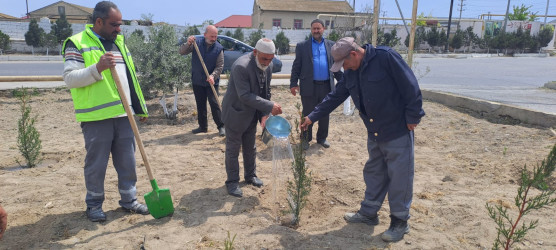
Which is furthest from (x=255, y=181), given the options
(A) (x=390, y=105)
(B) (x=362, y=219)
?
(A) (x=390, y=105)

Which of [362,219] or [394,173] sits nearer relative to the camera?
[394,173]

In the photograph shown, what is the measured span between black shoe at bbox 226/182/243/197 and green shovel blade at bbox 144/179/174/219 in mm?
699

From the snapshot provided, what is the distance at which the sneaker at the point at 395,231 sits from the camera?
316 centimetres

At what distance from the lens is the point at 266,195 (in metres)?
4.14

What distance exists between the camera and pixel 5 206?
3.73 meters

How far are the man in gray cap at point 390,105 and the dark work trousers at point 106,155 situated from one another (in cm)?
185

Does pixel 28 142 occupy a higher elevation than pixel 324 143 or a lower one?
higher

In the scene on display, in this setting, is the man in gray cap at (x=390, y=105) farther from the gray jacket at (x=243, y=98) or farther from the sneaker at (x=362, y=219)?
the gray jacket at (x=243, y=98)

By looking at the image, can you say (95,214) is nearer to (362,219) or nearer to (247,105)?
(247,105)

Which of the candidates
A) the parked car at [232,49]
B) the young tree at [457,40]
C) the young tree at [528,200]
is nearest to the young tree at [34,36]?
the parked car at [232,49]

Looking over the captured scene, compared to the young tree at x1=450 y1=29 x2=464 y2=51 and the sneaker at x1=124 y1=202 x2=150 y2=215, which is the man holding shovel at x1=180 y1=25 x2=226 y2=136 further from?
the young tree at x1=450 y1=29 x2=464 y2=51

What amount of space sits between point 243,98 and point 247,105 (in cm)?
13

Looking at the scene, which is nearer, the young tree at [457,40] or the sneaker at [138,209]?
the sneaker at [138,209]

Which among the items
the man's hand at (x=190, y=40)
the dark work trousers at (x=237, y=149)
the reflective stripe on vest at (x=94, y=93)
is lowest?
the dark work trousers at (x=237, y=149)
